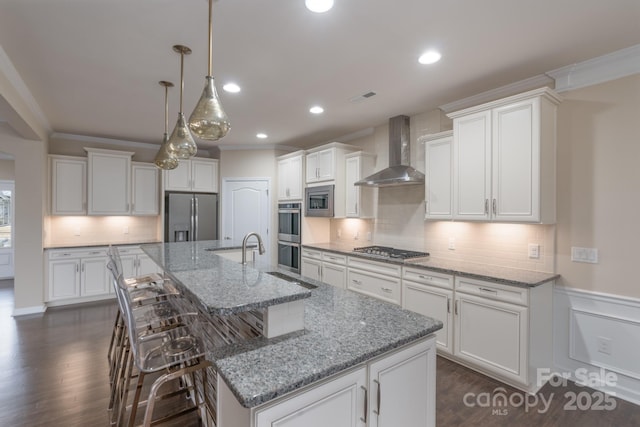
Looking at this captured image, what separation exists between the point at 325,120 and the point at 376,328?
3.27 meters

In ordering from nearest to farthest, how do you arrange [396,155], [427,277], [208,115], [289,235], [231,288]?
1. [231,288]
2. [208,115]
3. [427,277]
4. [396,155]
5. [289,235]

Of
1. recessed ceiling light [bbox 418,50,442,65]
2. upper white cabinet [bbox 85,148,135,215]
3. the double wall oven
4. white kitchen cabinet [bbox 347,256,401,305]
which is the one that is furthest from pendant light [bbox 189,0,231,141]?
upper white cabinet [bbox 85,148,135,215]

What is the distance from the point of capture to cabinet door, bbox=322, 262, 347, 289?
158 inches

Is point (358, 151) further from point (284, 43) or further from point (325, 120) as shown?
point (284, 43)

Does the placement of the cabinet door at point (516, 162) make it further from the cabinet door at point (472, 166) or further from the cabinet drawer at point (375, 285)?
the cabinet drawer at point (375, 285)

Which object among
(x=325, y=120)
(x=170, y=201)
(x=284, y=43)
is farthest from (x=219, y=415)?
(x=170, y=201)

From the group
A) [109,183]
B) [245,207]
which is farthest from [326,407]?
[109,183]

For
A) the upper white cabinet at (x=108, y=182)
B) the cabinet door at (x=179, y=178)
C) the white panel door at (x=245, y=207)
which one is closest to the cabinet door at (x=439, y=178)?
the white panel door at (x=245, y=207)

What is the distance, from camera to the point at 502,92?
9.87 ft

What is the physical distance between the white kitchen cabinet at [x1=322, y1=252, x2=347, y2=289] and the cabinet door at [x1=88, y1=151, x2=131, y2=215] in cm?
350

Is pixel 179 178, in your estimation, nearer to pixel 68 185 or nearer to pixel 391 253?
pixel 68 185

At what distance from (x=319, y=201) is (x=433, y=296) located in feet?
7.34

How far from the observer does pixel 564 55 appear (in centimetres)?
238

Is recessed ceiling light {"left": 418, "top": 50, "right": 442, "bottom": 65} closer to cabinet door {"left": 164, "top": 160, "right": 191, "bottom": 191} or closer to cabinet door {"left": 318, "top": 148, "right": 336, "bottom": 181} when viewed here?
cabinet door {"left": 318, "top": 148, "right": 336, "bottom": 181}
